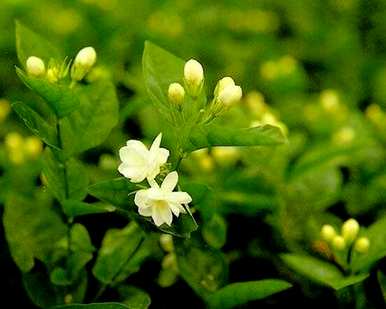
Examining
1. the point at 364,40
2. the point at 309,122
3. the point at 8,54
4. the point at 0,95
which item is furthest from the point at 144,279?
the point at 364,40

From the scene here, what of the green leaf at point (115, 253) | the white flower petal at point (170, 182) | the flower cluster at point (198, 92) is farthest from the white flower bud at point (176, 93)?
the green leaf at point (115, 253)

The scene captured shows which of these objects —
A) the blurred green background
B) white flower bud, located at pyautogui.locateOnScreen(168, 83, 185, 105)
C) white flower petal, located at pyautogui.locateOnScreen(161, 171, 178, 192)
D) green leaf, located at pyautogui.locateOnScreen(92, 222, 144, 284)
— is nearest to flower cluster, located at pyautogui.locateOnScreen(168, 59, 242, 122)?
white flower bud, located at pyautogui.locateOnScreen(168, 83, 185, 105)

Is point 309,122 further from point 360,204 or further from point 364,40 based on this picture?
point 364,40

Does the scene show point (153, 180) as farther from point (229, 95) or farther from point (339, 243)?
point (339, 243)

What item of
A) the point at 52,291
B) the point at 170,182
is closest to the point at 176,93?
the point at 170,182

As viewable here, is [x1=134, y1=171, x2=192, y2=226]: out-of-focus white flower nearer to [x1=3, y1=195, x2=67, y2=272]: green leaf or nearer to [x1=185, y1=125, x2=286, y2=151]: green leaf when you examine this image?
[x1=185, y1=125, x2=286, y2=151]: green leaf

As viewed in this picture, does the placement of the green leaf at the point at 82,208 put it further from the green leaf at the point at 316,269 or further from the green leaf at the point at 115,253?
the green leaf at the point at 316,269
